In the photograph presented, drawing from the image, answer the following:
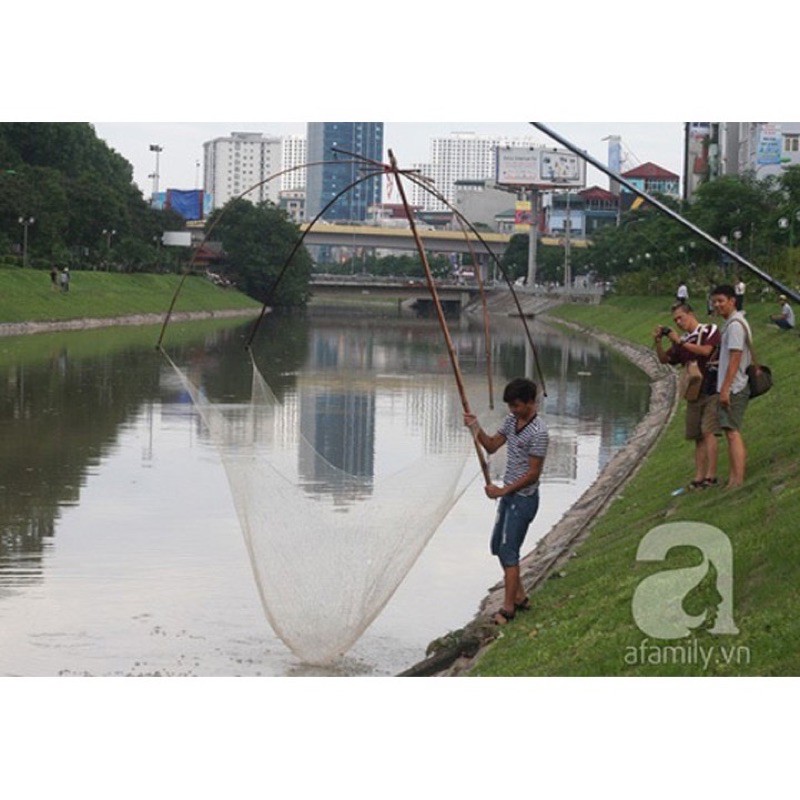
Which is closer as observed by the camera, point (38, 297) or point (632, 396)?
point (632, 396)

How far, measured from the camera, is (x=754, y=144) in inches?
3939

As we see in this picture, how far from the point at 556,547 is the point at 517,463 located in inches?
167

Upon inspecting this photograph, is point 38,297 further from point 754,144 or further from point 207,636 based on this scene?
point 754,144

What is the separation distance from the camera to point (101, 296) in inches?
2606

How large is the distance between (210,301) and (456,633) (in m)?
73.3

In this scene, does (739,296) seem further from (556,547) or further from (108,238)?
(108,238)

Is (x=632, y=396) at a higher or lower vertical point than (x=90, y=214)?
lower

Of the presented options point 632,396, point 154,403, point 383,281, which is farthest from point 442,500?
point 383,281

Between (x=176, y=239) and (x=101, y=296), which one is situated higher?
(x=176, y=239)

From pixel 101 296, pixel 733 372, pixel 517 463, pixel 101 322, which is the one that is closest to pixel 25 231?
pixel 101 296

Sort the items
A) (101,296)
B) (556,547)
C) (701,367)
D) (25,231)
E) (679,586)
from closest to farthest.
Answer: (679,586)
(701,367)
(556,547)
(25,231)
(101,296)

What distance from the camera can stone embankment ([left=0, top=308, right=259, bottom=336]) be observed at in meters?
50.8

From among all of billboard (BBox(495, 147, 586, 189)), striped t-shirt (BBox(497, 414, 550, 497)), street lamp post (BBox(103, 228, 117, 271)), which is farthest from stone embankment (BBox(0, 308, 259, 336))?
billboard (BBox(495, 147, 586, 189))

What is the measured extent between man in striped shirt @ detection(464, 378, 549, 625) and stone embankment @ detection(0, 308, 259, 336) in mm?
40705
